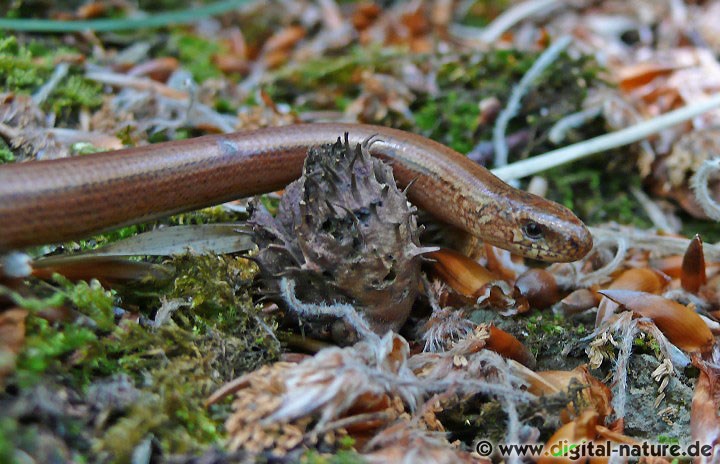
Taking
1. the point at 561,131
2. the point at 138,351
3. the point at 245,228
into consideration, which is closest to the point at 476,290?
the point at 245,228

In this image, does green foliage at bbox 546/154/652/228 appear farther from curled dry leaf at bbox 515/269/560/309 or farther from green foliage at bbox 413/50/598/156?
curled dry leaf at bbox 515/269/560/309

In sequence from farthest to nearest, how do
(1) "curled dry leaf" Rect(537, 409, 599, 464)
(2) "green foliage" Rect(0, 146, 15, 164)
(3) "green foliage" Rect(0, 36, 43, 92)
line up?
(3) "green foliage" Rect(0, 36, 43, 92), (2) "green foliage" Rect(0, 146, 15, 164), (1) "curled dry leaf" Rect(537, 409, 599, 464)

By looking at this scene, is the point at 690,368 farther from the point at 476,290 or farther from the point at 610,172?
the point at 610,172

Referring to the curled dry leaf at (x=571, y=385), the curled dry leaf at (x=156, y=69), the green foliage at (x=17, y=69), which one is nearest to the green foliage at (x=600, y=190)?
the curled dry leaf at (x=571, y=385)

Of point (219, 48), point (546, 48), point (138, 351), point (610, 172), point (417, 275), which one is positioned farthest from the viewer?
point (219, 48)

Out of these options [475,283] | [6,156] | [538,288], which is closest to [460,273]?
[475,283]

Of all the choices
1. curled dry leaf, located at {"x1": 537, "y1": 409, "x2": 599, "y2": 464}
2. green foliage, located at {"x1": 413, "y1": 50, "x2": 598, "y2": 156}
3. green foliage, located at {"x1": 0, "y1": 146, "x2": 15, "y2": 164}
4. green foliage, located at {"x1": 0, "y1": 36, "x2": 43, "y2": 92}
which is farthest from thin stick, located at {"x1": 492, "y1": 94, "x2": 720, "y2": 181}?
green foliage, located at {"x1": 0, "y1": 36, "x2": 43, "y2": 92}

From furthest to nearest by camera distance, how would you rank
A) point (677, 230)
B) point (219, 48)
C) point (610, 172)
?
point (219, 48) → point (610, 172) → point (677, 230)
